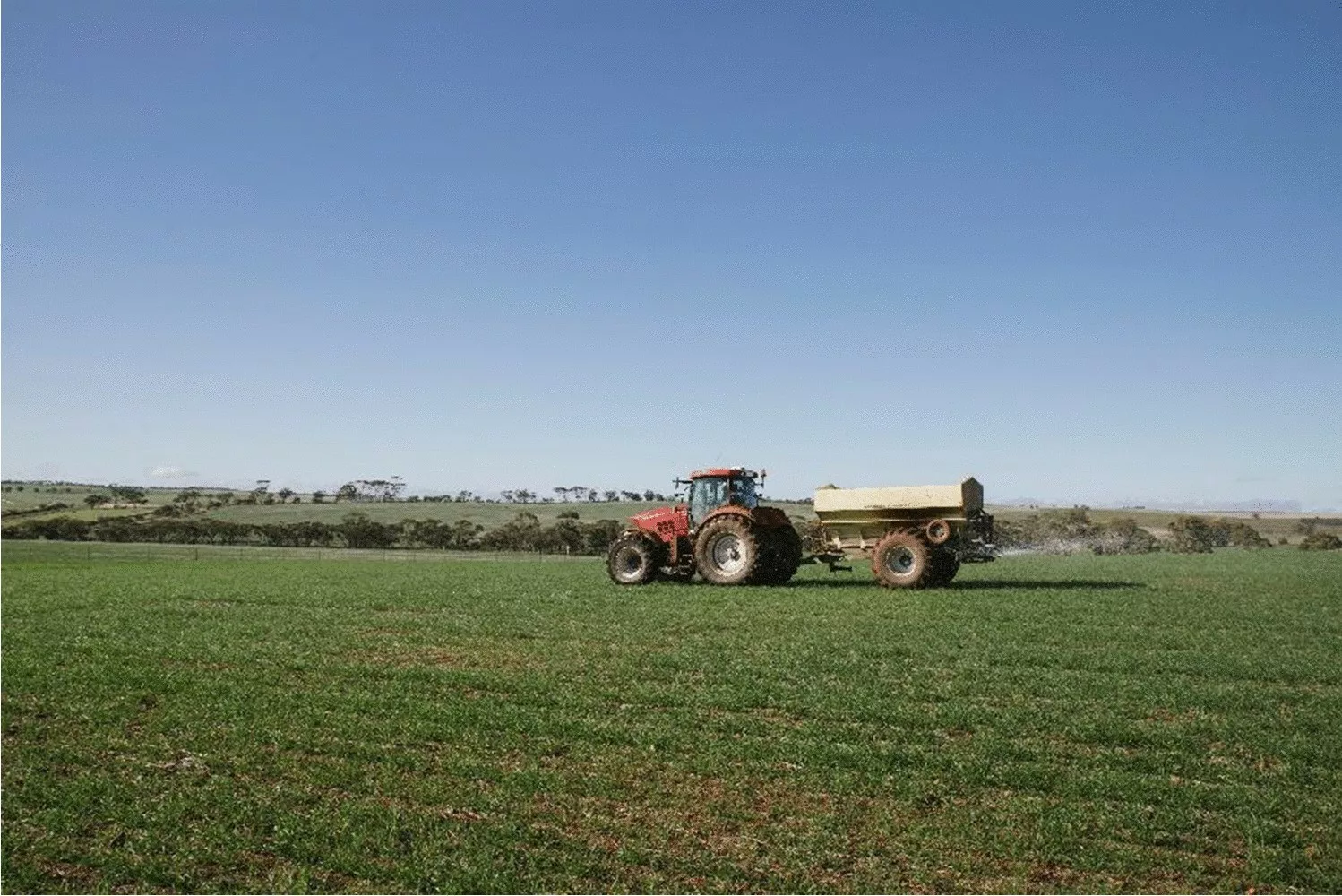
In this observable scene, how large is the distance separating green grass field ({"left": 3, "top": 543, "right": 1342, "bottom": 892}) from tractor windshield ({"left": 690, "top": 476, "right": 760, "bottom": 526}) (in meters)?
7.78

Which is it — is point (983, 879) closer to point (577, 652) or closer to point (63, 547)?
point (577, 652)

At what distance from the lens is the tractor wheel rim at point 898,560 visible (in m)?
25.1

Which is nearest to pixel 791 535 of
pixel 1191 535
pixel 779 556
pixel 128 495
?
pixel 779 556

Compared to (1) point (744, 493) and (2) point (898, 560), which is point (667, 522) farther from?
(2) point (898, 560)

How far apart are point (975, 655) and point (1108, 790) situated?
6.32 m

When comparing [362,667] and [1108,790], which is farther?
[362,667]

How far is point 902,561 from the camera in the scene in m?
25.2

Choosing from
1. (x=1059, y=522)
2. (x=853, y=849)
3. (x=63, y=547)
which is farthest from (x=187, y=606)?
(x=63, y=547)

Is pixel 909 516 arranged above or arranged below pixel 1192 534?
above

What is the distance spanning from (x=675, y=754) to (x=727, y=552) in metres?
16.4

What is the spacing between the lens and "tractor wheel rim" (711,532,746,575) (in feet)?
85.4

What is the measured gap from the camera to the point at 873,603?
2211 cm

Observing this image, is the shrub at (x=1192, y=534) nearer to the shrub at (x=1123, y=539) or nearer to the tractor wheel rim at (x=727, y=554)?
the shrub at (x=1123, y=539)

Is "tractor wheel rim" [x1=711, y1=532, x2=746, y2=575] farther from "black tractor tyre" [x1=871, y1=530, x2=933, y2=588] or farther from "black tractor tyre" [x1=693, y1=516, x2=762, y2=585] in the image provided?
"black tractor tyre" [x1=871, y1=530, x2=933, y2=588]
